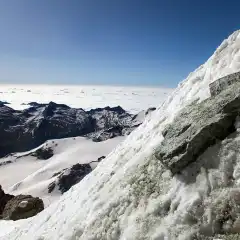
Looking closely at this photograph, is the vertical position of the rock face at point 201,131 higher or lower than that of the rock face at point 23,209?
higher

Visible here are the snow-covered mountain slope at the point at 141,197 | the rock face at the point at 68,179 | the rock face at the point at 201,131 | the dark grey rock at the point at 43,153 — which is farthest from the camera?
the dark grey rock at the point at 43,153

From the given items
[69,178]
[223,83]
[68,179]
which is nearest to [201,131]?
[223,83]

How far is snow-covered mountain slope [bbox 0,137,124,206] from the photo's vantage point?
107731 mm

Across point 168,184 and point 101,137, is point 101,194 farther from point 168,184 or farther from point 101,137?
point 101,137

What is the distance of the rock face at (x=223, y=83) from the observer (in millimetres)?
11905

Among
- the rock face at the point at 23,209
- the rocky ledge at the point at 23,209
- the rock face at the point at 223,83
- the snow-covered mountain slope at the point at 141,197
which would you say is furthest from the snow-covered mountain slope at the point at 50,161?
the rock face at the point at 223,83

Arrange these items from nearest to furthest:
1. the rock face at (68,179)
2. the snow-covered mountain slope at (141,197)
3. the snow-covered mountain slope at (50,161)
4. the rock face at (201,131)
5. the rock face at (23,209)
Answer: the snow-covered mountain slope at (141,197)
the rock face at (201,131)
the rock face at (23,209)
the rock face at (68,179)
the snow-covered mountain slope at (50,161)

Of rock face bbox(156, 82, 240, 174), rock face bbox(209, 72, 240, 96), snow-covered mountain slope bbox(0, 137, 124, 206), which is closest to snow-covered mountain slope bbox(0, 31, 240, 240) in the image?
rock face bbox(156, 82, 240, 174)

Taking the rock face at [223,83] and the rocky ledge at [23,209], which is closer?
the rock face at [223,83]

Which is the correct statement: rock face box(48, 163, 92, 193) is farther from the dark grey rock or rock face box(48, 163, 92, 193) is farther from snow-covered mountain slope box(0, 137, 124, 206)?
the dark grey rock

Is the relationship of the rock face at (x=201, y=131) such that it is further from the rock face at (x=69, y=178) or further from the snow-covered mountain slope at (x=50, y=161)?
the snow-covered mountain slope at (x=50, y=161)

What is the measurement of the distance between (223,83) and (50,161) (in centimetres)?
12948

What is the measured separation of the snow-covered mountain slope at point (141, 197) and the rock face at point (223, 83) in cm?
92

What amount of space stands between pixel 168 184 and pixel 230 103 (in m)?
3.23
